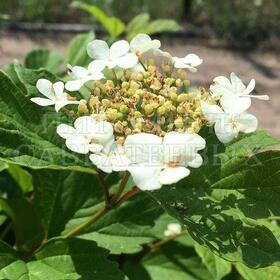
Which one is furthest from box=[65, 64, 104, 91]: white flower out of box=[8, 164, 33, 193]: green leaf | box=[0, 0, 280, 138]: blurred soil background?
box=[0, 0, 280, 138]: blurred soil background

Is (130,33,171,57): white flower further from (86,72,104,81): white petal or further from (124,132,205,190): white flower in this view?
(124,132,205,190): white flower

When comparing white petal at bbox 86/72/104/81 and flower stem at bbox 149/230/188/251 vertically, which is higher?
white petal at bbox 86/72/104/81

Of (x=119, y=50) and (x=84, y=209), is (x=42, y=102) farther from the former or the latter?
(x=84, y=209)

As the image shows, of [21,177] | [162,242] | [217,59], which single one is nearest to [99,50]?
[21,177]

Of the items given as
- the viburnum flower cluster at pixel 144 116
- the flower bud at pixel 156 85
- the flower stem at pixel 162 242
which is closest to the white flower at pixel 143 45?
the viburnum flower cluster at pixel 144 116

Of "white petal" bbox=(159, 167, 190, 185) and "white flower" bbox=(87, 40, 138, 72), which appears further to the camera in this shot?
"white flower" bbox=(87, 40, 138, 72)
